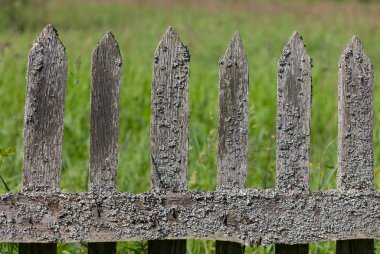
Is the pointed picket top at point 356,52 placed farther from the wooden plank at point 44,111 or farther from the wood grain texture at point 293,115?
the wooden plank at point 44,111

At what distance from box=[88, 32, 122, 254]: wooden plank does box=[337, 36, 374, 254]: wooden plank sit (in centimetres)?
70

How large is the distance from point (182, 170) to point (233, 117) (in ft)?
0.72

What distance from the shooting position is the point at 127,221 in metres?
2.12

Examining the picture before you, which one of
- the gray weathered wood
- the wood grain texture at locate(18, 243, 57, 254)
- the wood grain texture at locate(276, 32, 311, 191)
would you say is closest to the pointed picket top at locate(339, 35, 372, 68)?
the wood grain texture at locate(276, 32, 311, 191)

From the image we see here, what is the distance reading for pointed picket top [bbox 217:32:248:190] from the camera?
2.16m

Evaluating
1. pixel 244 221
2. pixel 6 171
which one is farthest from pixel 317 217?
pixel 6 171

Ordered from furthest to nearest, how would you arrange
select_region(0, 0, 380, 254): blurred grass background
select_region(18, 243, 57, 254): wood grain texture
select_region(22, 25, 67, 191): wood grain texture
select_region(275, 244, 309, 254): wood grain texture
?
select_region(0, 0, 380, 254): blurred grass background
select_region(275, 244, 309, 254): wood grain texture
select_region(18, 243, 57, 254): wood grain texture
select_region(22, 25, 67, 191): wood grain texture

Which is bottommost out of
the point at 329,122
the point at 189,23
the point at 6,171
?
the point at 6,171

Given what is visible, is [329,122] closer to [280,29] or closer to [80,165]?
[80,165]

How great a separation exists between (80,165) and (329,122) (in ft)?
7.46

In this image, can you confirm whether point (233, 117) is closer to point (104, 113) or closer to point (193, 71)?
point (104, 113)

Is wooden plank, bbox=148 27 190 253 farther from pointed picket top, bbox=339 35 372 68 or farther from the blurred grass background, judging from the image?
pointed picket top, bbox=339 35 372 68

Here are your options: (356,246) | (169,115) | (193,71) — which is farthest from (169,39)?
(193,71)

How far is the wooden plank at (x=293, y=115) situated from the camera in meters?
2.21
